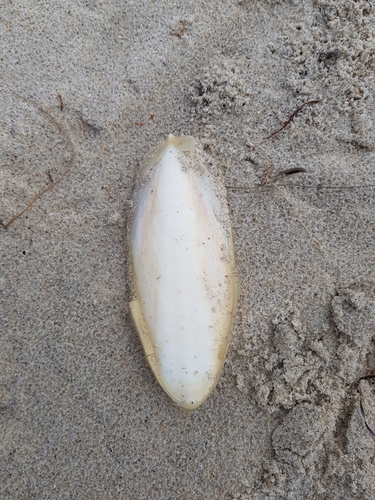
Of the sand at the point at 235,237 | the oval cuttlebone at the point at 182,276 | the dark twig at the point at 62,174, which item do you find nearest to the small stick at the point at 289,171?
the sand at the point at 235,237

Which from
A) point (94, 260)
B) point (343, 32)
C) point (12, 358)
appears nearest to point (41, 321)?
point (12, 358)

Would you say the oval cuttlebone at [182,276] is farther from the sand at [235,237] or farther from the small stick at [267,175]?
the small stick at [267,175]

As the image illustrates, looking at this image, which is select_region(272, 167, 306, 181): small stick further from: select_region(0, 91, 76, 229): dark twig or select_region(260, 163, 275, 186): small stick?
select_region(0, 91, 76, 229): dark twig

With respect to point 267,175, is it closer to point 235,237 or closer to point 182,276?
point 235,237

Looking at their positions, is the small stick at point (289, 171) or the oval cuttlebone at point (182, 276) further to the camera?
the small stick at point (289, 171)

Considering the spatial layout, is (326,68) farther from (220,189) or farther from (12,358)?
(12,358)

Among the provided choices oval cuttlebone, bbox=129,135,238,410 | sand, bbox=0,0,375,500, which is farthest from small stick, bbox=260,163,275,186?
oval cuttlebone, bbox=129,135,238,410
